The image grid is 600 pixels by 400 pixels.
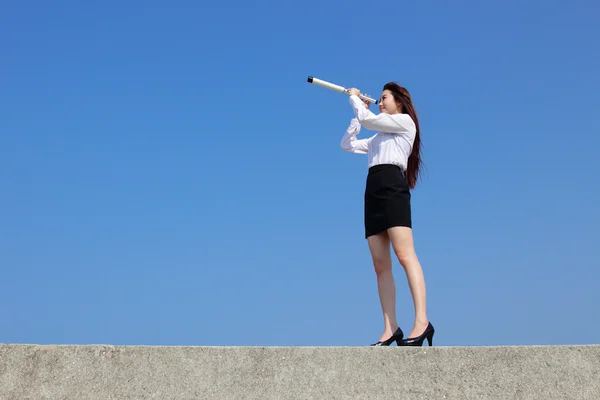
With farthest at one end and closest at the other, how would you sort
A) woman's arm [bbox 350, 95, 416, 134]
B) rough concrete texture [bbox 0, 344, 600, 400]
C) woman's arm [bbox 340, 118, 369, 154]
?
1. woman's arm [bbox 340, 118, 369, 154]
2. woman's arm [bbox 350, 95, 416, 134]
3. rough concrete texture [bbox 0, 344, 600, 400]

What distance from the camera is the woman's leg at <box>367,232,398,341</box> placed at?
527 centimetres

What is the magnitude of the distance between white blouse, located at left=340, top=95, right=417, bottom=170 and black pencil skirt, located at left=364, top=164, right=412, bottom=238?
0.26ft

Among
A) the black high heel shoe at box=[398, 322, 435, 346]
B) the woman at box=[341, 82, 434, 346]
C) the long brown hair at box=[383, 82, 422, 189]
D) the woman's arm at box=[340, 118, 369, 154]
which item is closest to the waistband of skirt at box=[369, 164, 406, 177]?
the woman at box=[341, 82, 434, 346]

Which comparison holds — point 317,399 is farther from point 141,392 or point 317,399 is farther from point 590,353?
point 590,353

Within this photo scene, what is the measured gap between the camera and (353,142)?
5.88m

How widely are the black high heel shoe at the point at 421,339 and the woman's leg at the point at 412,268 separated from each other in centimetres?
4

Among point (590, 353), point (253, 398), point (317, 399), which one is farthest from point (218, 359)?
point (590, 353)

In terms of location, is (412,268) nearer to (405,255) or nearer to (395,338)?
(405,255)

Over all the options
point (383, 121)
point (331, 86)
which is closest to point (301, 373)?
point (383, 121)

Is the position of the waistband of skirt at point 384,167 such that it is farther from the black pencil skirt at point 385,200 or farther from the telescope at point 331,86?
the telescope at point 331,86

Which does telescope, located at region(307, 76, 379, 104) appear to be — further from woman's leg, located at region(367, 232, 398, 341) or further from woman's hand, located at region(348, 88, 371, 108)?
woman's leg, located at region(367, 232, 398, 341)

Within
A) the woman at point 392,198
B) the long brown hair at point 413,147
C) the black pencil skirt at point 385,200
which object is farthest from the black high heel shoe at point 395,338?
the long brown hair at point 413,147

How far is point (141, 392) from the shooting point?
14.3 ft

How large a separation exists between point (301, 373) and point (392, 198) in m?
1.57
